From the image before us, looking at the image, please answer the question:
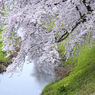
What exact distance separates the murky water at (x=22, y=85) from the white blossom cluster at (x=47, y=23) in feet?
→ 21.5

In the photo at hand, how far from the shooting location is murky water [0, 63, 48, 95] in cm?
1534

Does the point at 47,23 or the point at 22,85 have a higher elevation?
the point at 22,85

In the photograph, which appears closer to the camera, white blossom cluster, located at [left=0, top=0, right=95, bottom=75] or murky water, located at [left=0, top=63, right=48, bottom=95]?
white blossom cluster, located at [left=0, top=0, right=95, bottom=75]

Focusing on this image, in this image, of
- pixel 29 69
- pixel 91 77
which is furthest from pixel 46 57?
pixel 29 69

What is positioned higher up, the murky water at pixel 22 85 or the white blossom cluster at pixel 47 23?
the murky water at pixel 22 85

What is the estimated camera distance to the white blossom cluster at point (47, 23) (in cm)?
704

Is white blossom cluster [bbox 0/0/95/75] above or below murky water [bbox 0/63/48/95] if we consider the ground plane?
below

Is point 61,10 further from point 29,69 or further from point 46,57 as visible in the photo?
point 29,69

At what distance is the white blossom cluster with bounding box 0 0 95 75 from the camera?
7.04m

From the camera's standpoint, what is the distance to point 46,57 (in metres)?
7.25

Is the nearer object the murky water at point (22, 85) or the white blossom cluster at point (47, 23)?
the white blossom cluster at point (47, 23)

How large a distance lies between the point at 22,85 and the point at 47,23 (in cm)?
895

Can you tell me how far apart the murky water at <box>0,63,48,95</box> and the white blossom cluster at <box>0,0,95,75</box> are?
21.5 ft

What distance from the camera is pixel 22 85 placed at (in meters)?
16.4
